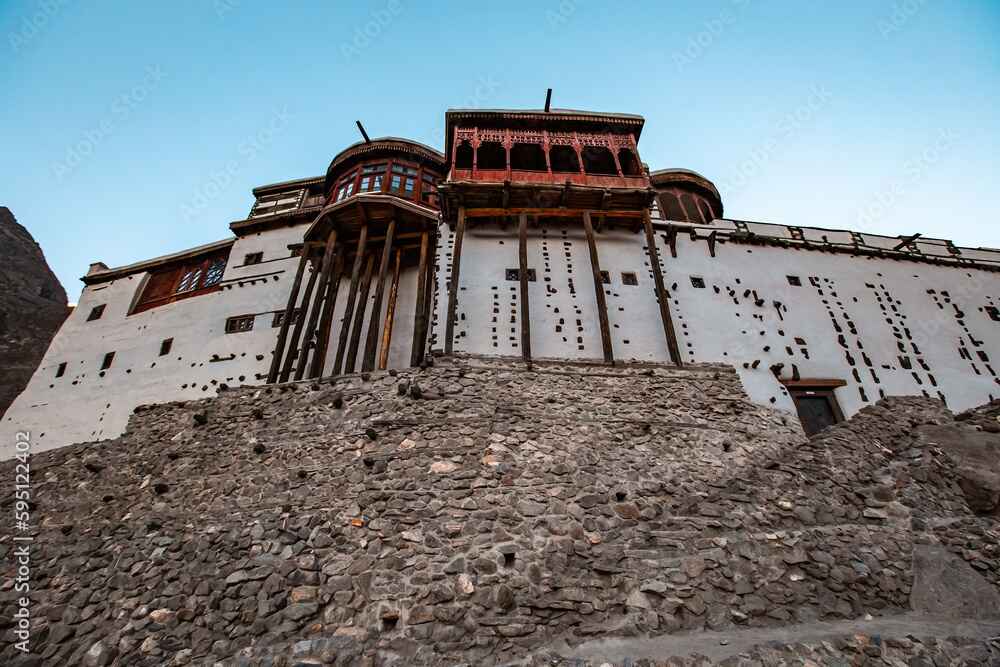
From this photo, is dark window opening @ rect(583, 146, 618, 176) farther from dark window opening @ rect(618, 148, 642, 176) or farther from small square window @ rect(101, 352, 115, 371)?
small square window @ rect(101, 352, 115, 371)

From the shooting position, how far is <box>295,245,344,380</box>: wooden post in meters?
11.2

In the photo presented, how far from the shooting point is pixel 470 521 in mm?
6496

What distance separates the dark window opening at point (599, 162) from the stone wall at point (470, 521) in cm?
803

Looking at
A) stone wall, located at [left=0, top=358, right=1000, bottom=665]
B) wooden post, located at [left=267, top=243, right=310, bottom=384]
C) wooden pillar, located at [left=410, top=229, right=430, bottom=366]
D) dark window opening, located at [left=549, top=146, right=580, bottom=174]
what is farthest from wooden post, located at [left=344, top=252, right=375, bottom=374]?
dark window opening, located at [left=549, top=146, right=580, bottom=174]

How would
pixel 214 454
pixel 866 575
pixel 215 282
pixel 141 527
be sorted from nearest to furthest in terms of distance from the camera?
pixel 866 575, pixel 141 527, pixel 214 454, pixel 215 282

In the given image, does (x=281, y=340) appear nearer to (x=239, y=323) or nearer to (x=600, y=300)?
(x=239, y=323)

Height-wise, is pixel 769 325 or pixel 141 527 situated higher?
pixel 769 325

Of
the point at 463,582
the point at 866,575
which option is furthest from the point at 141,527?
the point at 866,575

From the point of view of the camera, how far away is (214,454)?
27.2 feet

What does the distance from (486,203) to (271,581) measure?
394 inches

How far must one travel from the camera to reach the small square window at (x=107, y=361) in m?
14.5

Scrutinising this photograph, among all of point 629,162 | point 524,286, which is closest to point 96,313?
point 524,286

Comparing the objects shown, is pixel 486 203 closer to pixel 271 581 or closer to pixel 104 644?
pixel 271 581

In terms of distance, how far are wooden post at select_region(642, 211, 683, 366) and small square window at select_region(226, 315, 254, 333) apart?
11591 millimetres
